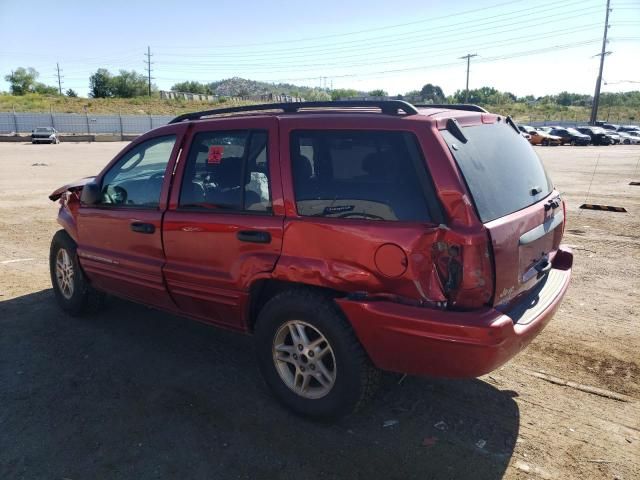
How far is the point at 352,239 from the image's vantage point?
2869mm

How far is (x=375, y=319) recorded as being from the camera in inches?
109

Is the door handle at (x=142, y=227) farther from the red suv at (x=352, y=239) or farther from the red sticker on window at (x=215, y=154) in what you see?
the red sticker on window at (x=215, y=154)

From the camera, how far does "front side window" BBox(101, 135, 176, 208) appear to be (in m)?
4.01

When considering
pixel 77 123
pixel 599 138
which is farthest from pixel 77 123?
pixel 599 138

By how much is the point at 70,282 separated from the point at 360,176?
10.9 feet

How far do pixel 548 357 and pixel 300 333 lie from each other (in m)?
2.08

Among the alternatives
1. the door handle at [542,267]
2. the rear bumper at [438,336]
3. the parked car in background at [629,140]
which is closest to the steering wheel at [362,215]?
the rear bumper at [438,336]

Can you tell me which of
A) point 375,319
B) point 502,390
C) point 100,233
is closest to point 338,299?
point 375,319

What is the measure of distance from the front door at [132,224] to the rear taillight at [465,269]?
2.18 metres

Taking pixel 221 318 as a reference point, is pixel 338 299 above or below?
above

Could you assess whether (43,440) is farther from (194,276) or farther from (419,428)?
(419,428)

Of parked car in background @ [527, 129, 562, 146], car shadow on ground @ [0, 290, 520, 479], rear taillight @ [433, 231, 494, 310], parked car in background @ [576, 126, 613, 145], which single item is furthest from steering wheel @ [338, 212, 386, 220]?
parked car in background @ [576, 126, 613, 145]

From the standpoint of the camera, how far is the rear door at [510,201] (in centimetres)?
278

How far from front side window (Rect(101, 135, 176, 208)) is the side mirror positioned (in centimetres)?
5
